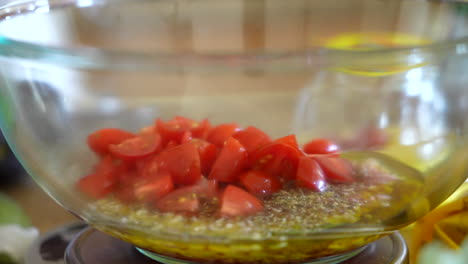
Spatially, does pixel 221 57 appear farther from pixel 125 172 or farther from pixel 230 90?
pixel 230 90

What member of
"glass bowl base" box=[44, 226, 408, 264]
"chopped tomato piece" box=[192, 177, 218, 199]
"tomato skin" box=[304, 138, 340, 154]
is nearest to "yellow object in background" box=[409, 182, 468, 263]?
"glass bowl base" box=[44, 226, 408, 264]

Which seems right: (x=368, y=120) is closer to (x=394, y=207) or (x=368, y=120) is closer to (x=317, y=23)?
(x=394, y=207)

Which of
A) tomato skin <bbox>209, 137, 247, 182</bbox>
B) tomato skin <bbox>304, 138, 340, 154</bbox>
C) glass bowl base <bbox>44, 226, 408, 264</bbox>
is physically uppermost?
tomato skin <bbox>209, 137, 247, 182</bbox>

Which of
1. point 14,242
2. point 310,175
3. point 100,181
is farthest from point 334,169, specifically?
point 14,242

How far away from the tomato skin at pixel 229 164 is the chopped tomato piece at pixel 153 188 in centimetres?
4

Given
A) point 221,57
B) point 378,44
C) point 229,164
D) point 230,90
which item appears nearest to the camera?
point 221,57

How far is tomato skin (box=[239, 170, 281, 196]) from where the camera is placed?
51 cm

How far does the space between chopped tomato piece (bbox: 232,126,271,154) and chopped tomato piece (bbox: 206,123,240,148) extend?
0.02 m

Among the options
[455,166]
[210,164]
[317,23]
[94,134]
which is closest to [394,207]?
[455,166]

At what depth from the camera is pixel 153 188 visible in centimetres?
50

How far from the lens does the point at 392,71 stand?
477 millimetres

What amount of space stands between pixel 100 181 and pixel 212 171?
12 centimetres

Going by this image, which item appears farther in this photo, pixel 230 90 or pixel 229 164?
pixel 230 90

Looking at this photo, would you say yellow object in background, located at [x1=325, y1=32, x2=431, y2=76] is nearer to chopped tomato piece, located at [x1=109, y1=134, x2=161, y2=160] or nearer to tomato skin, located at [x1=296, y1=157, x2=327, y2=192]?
tomato skin, located at [x1=296, y1=157, x2=327, y2=192]
